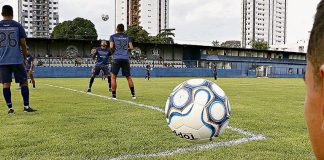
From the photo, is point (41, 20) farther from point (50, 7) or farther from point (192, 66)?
point (192, 66)

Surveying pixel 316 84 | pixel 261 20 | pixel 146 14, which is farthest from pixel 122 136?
pixel 261 20

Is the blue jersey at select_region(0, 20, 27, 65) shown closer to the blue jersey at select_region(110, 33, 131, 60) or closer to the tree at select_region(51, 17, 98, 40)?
the blue jersey at select_region(110, 33, 131, 60)

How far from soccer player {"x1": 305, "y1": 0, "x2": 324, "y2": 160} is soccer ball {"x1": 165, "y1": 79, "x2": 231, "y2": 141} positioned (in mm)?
2415

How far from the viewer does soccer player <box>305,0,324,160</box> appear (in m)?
0.97

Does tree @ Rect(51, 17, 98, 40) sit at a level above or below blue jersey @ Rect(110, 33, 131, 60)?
above

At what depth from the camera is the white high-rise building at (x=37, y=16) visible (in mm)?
144000

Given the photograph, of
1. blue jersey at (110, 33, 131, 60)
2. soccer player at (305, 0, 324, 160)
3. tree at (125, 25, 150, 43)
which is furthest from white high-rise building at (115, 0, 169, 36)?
soccer player at (305, 0, 324, 160)

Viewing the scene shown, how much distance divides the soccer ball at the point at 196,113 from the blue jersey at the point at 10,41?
4607mm

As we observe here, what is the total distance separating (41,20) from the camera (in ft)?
474

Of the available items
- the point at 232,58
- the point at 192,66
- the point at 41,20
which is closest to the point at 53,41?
the point at 192,66

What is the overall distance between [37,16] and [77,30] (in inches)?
2585

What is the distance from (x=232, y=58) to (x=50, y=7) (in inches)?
3795

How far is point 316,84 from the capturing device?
1009mm

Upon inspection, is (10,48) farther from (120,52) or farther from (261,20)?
(261,20)
